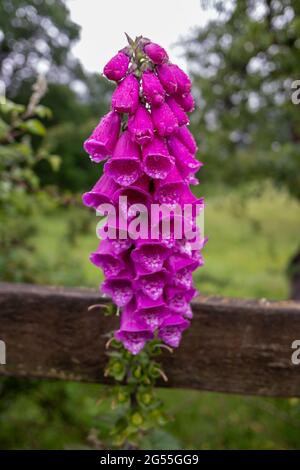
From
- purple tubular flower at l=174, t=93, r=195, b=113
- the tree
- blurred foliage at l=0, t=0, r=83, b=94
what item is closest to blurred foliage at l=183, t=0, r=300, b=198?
the tree

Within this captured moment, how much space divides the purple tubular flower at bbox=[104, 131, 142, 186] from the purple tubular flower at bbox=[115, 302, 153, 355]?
412 mm

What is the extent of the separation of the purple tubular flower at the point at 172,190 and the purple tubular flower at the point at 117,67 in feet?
1.02

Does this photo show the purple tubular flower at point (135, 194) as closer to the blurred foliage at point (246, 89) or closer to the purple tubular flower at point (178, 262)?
the purple tubular flower at point (178, 262)

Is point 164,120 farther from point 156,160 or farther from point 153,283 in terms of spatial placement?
point 153,283

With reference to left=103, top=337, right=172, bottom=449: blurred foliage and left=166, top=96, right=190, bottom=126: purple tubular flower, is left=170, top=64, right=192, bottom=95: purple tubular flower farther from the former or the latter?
left=103, top=337, right=172, bottom=449: blurred foliage

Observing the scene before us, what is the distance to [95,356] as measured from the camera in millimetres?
2000

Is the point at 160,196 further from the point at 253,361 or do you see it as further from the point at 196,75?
the point at 196,75

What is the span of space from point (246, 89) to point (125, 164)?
4.35 m

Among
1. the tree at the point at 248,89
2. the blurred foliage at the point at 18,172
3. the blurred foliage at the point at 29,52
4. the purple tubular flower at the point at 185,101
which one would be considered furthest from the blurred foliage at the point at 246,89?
the blurred foliage at the point at 29,52

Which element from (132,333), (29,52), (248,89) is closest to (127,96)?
(132,333)

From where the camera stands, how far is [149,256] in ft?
4.90

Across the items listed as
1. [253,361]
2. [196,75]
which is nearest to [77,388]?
[253,361]

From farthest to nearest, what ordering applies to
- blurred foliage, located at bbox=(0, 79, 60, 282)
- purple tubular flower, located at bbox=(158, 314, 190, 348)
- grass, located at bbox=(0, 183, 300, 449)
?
grass, located at bbox=(0, 183, 300, 449) < blurred foliage, located at bbox=(0, 79, 60, 282) < purple tubular flower, located at bbox=(158, 314, 190, 348)

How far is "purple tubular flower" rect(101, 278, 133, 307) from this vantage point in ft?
5.15
